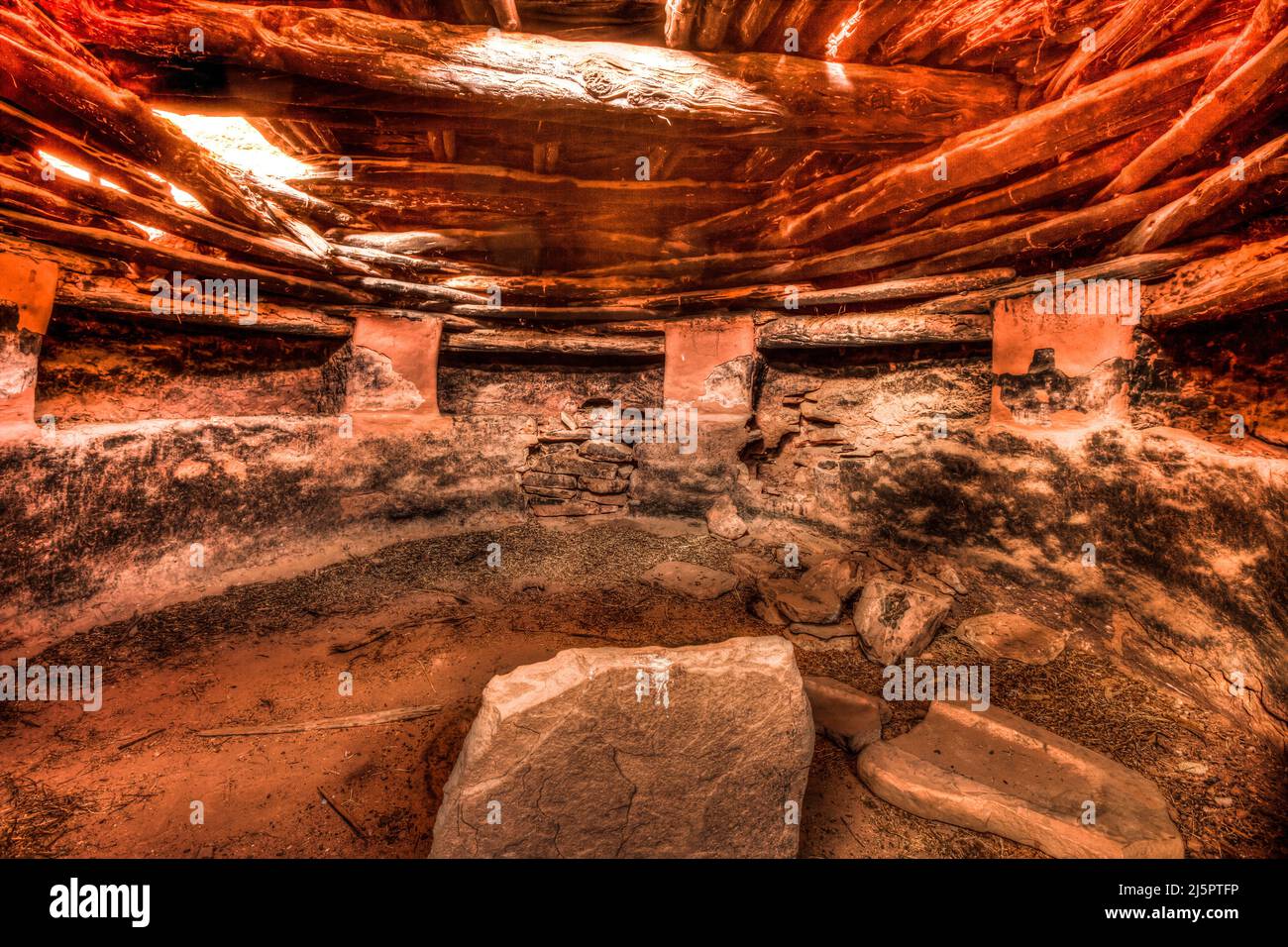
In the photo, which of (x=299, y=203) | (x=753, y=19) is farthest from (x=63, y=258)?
(x=753, y=19)

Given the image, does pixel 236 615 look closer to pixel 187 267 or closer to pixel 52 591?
pixel 52 591

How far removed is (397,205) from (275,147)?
2.69 ft

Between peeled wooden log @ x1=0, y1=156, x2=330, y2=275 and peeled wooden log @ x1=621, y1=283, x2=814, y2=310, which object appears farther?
peeled wooden log @ x1=621, y1=283, x2=814, y2=310

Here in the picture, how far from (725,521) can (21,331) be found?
202 inches

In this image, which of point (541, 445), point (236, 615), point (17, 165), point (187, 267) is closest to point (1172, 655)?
point (541, 445)

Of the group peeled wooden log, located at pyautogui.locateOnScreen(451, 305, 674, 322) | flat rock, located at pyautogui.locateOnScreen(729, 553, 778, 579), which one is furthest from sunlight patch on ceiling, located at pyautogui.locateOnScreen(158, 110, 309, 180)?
flat rock, located at pyautogui.locateOnScreen(729, 553, 778, 579)

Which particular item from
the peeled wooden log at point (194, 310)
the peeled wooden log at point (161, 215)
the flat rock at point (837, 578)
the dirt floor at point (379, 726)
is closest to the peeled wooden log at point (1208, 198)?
the dirt floor at point (379, 726)

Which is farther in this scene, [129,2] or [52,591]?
[52,591]

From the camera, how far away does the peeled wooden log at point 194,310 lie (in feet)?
10.1

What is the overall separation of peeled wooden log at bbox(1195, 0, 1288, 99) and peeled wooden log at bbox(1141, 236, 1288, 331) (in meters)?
0.79

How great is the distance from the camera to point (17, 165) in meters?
2.79

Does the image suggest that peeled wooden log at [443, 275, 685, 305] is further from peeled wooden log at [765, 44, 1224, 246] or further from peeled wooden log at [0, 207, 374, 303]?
peeled wooden log at [765, 44, 1224, 246]

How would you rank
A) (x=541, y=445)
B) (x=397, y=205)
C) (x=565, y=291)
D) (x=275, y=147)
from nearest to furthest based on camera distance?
(x=275, y=147) < (x=397, y=205) < (x=565, y=291) < (x=541, y=445)

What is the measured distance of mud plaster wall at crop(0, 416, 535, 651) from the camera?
2.68 metres
